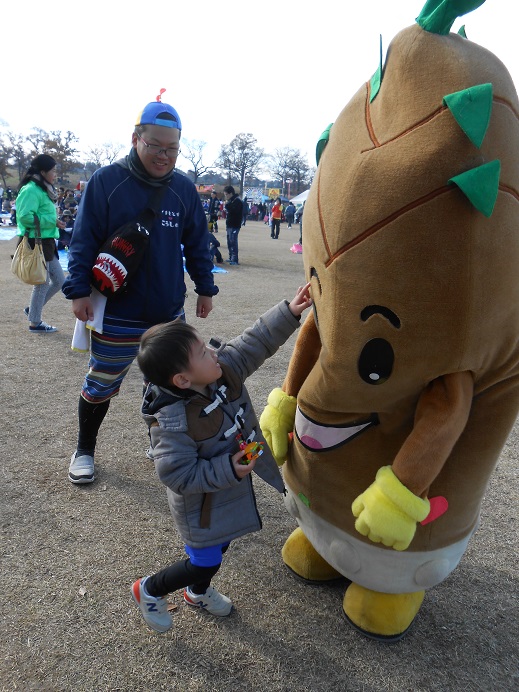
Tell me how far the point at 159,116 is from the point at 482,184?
5.76 feet

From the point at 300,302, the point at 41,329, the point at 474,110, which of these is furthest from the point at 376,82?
the point at 41,329

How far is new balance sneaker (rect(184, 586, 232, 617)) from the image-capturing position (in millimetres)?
2193

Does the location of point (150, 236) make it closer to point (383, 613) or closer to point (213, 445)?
point (213, 445)

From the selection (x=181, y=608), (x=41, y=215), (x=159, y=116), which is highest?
(x=159, y=116)

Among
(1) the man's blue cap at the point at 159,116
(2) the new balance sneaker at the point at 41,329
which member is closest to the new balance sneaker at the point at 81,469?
(1) the man's blue cap at the point at 159,116

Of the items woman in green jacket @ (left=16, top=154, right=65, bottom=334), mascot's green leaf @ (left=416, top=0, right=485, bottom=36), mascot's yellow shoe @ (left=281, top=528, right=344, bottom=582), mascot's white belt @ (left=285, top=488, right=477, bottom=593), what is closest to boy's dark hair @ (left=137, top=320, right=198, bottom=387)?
mascot's white belt @ (left=285, top=488, right=477, bottom=593)

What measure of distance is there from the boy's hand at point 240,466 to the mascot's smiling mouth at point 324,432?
0.97 ft

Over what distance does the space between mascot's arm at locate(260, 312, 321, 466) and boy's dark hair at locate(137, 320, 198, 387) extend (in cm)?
53

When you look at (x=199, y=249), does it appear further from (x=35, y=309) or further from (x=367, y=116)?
(x=35, y=309)

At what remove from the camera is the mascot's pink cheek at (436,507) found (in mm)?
1921

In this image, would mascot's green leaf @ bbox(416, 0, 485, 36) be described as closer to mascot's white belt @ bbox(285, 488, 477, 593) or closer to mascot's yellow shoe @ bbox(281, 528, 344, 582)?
mascot's white belt @ bbox(285, 488, 477, 593)

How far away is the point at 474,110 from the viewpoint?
144 centimetres

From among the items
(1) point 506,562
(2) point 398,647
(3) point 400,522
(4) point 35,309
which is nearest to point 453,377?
(3) point 400,522

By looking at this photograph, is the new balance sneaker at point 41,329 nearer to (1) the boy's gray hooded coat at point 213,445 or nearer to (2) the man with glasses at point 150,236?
(2) the man with glasses at point 150,236
